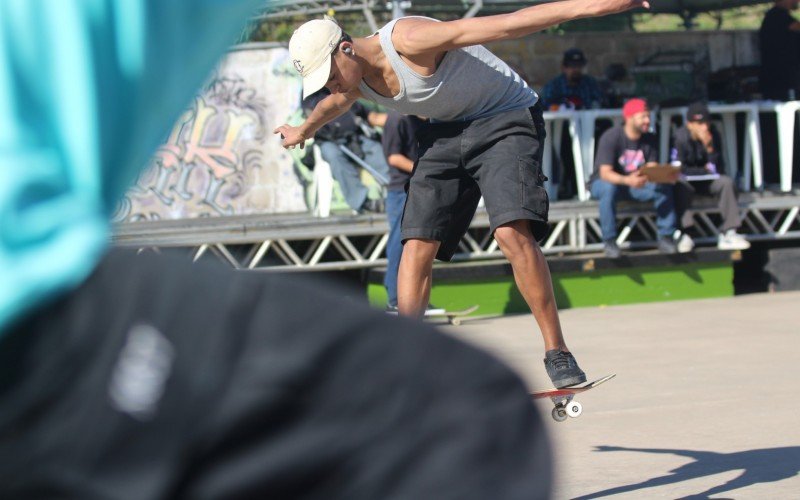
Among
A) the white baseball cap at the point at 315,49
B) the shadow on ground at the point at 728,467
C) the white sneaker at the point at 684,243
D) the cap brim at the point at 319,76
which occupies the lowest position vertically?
the white sneaker at the point at 684,243

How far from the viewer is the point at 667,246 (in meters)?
11.3

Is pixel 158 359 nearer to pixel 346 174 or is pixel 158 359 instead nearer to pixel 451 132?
pixel 451 132

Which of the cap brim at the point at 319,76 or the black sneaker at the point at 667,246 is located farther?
the black sneaker at the point at 667,246

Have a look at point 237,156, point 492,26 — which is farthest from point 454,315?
point 492,26

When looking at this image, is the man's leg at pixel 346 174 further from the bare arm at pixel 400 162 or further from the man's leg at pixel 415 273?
the man's leg at pixel 415 273

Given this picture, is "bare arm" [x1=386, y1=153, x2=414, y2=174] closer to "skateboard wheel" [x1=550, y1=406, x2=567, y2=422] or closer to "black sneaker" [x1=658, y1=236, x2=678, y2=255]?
"black sneaker" [x1=658, y1=236, x2=678, y2=255]

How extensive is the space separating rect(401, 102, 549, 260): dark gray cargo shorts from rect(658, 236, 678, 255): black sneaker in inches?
267

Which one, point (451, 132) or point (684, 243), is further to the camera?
point (684, 243)

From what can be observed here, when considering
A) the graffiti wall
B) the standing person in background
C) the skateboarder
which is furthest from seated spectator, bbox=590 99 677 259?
the skateboarder

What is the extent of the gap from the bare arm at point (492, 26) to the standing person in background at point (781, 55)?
9668 mm

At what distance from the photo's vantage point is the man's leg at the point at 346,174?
11664 millimetres

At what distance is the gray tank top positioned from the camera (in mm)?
4438

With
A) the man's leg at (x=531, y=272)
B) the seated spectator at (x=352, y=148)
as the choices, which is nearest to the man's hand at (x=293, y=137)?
the man's leg at (x=531, y=272)

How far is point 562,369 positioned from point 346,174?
7.56 metres
